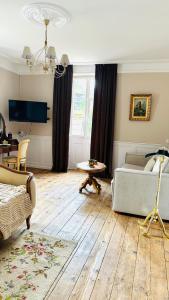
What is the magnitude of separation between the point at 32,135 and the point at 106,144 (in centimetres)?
207

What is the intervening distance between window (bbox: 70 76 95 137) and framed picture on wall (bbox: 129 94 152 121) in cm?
106

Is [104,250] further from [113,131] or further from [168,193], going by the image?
[113,131]

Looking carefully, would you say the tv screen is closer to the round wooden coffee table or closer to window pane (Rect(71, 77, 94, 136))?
window pane (Rect(71, 77, 94, 136))

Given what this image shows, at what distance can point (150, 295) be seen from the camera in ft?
5.91

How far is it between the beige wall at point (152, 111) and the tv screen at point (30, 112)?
1827 mm

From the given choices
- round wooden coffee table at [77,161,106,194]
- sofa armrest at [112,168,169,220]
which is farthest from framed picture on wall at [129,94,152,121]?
sofa armrest at [112,168,169,220]

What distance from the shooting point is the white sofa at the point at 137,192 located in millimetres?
2996

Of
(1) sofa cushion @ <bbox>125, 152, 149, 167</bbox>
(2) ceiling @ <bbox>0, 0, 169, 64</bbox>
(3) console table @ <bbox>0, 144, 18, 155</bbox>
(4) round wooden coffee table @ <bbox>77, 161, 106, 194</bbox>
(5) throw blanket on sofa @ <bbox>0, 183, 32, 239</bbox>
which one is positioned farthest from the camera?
(1) sofa cushion @ <bbox>125, 152, 149, 167</bbox>

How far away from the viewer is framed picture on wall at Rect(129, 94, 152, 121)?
492cm

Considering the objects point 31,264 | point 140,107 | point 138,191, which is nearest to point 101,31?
point 140,107

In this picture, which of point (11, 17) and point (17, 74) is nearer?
point (11, 17)

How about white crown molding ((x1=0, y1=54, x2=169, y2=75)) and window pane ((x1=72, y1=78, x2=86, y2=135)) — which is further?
window pane ((x1=72, y1=78, x2=86, y2=135))

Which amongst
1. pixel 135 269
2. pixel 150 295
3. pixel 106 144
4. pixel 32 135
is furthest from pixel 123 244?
pixel 32 135

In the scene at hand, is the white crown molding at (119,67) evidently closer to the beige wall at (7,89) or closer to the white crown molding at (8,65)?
the white crown molding at (8,65)
